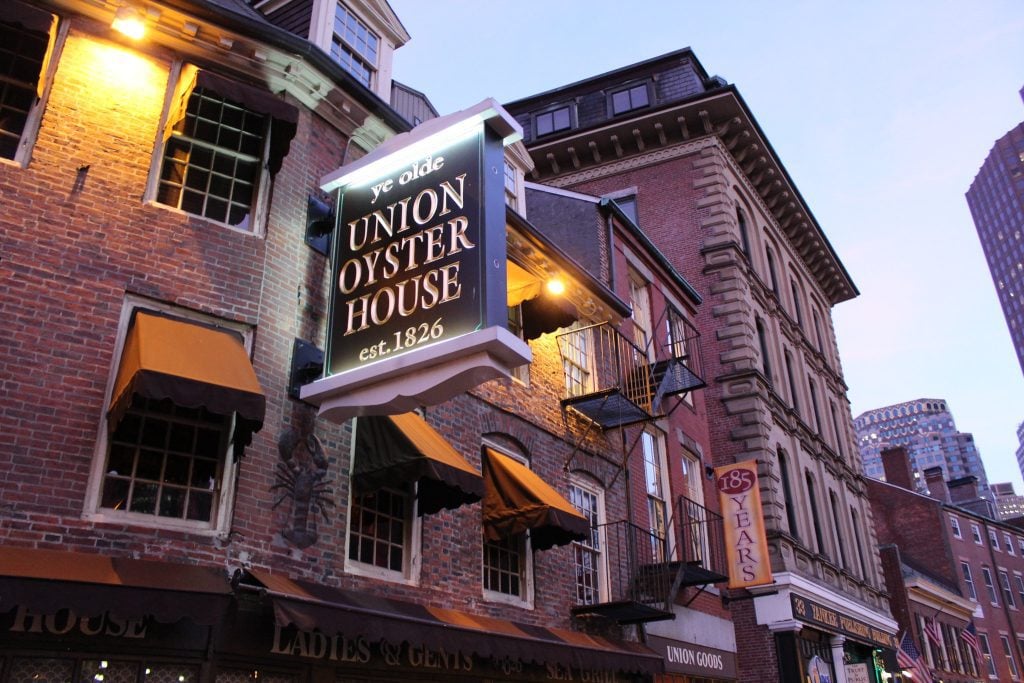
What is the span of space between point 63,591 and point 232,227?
429 cm

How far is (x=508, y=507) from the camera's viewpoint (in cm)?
1140

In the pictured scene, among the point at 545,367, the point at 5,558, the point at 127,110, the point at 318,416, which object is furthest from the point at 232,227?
the point at 545,367

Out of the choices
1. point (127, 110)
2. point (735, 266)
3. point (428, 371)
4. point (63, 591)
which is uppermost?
point (735, 266)

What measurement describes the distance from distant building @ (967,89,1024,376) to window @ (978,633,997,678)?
137 m

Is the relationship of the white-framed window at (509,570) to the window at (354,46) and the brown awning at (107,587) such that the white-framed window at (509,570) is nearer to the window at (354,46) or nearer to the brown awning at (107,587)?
the brown awning at (107,587)

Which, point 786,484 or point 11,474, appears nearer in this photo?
point 11,474

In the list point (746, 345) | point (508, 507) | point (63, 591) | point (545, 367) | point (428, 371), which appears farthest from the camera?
point (746, 345)

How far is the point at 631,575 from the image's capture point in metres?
14.5

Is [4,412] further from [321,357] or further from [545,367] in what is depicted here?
[545,367]

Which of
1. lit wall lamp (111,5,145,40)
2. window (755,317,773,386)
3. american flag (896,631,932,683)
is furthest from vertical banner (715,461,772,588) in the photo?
lit wall lamp (111,5,145,40)

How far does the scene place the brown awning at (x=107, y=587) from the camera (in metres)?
6.06

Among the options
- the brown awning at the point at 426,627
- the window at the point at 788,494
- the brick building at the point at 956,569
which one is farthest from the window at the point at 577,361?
the brick building at the point at 956,569

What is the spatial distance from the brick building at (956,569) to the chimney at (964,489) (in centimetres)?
710

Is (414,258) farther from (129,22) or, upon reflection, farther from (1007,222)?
(1007,222)
